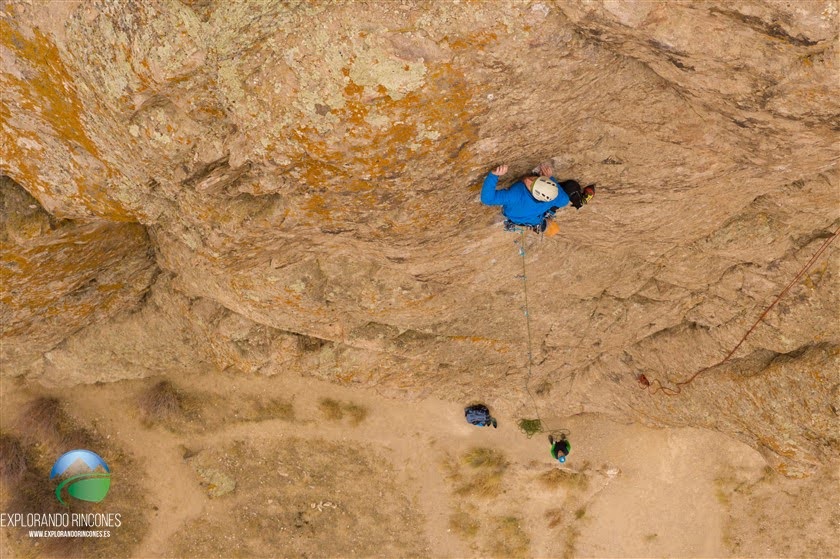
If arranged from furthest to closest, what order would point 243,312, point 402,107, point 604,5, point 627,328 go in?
point 627,328
point 243,312
point 402,107
point 604,5

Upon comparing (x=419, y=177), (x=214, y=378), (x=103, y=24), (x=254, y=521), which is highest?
(x=214, y=378)

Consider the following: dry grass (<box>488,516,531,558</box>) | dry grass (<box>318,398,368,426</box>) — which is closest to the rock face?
dry grass (<box>318,398,368,426</box>)

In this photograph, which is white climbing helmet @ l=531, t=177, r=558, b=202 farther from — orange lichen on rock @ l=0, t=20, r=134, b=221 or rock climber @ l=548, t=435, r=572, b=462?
rock climber @ l=548, t=435, r=572, b=462

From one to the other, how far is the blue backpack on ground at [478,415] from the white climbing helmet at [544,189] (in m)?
7.14

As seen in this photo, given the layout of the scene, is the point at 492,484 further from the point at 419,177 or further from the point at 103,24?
the point at 103,24

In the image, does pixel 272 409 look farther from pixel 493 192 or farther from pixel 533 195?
→ pixel 533 195

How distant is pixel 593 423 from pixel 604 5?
10.0 metres

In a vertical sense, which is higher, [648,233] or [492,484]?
[648,233]

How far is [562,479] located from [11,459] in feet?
42.5

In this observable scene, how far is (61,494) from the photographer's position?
1316 cm

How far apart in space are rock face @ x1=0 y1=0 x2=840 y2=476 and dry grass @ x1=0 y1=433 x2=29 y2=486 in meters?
2.33

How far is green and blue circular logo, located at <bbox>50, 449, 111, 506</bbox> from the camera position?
12.7 meters

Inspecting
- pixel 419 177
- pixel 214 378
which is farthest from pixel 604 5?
pixel 214 378

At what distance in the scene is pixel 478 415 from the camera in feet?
39.3
